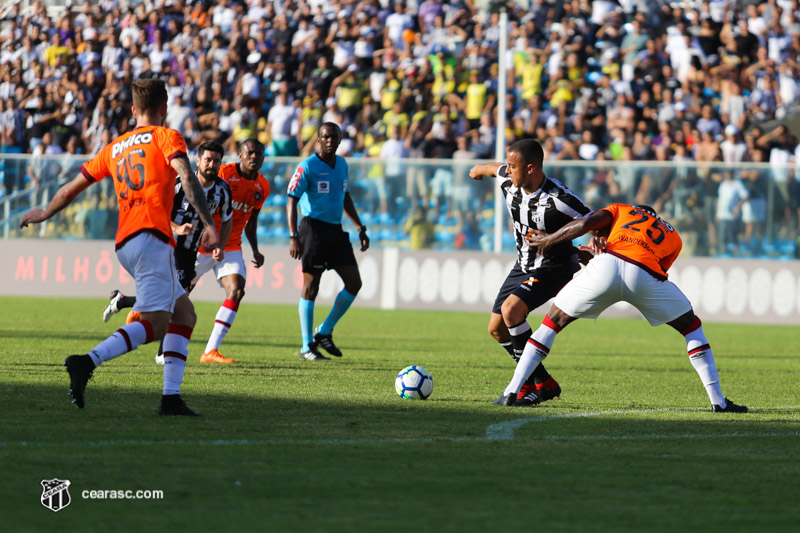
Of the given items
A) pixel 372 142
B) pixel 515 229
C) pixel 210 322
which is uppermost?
pixel 372 142

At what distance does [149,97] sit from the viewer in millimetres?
7258

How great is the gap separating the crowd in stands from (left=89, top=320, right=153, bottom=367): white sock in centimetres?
1446

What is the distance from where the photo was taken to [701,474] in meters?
5.73

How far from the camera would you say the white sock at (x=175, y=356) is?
7383 millimetres

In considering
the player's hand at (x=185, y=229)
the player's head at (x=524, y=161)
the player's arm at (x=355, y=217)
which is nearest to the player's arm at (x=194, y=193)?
the player's head at (x=524, y=161)

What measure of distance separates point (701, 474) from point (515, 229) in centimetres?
365

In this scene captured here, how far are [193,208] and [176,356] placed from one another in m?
3.77

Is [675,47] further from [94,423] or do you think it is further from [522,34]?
[94,423]

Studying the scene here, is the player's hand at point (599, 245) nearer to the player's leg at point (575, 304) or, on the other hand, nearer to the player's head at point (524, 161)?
the player's leg at point (575, 304)

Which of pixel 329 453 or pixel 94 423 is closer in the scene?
pixel 329 453

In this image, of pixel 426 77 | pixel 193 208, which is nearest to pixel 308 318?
pixel 193 208

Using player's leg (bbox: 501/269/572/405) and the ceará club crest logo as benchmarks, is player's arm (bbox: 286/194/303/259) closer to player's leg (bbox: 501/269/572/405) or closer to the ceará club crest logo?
player's leg (bbox: 501/269/572/405)

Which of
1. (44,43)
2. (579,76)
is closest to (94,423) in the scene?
(579,76)

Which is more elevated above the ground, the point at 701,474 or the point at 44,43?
the point at 44,43
